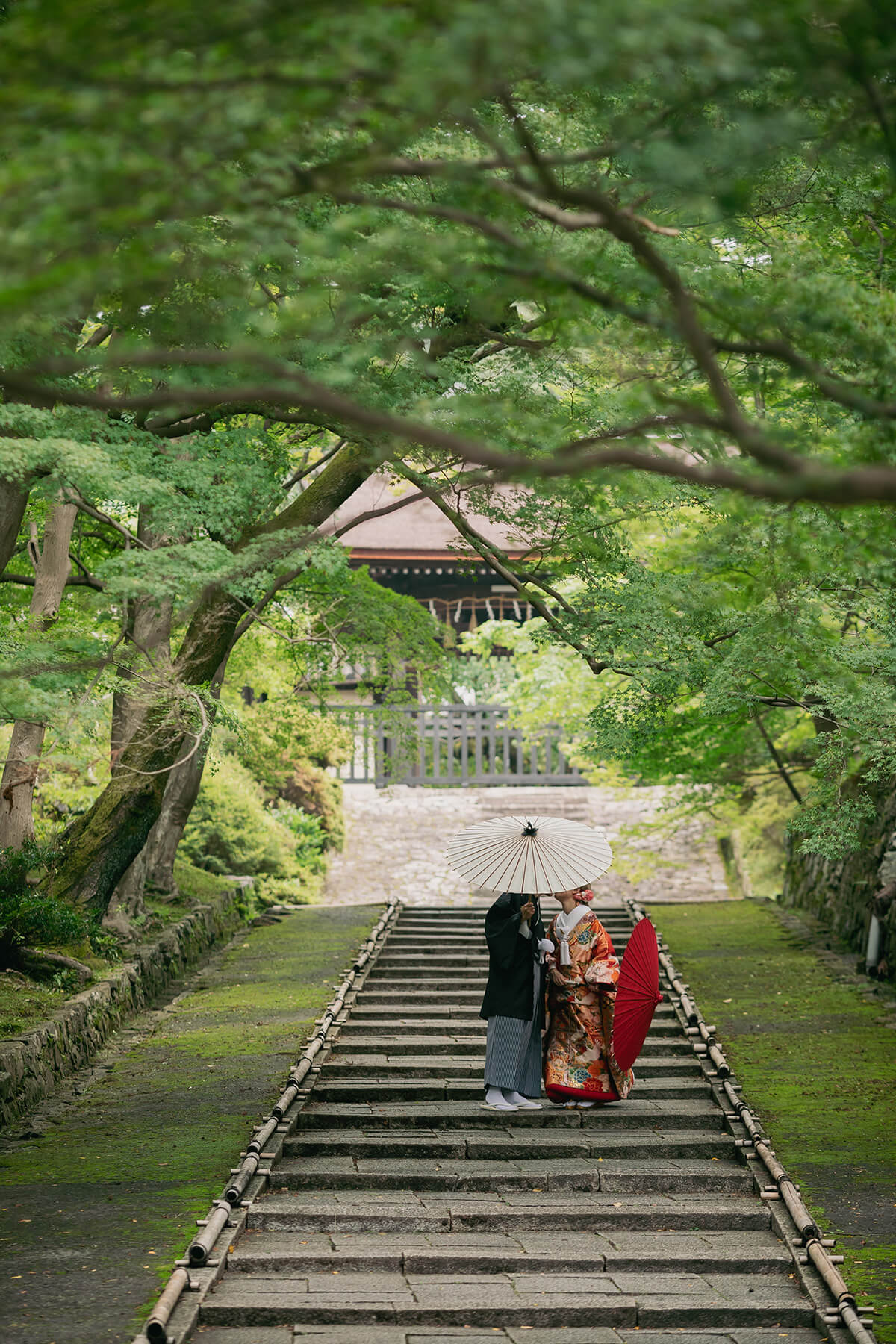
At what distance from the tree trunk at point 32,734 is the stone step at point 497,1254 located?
6.99m

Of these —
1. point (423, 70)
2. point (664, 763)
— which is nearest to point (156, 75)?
point (423, 70)

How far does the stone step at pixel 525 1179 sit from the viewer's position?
293 inches

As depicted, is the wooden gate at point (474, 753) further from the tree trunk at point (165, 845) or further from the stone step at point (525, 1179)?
the stone step at point (525, 1179)

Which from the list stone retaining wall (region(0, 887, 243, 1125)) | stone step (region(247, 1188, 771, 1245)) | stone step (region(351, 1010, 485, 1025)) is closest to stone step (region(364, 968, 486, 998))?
stone step (region(351, 1010, 485, 1025))

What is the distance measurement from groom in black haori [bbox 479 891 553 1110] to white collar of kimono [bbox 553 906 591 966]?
0.31ft

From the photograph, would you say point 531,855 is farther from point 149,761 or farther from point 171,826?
point 171,826

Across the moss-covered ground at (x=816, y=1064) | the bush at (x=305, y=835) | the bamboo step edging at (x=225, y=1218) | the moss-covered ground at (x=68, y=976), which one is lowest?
the moss-covered ground at (x=816, y=1064)

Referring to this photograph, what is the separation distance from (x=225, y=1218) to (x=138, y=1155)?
1.95 meters

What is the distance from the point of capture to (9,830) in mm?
12602

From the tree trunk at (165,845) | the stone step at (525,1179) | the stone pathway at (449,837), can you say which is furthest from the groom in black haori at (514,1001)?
the stone pathway at (449,837)

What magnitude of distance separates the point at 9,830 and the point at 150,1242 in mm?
6952

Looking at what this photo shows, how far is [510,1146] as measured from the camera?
8.08 meters

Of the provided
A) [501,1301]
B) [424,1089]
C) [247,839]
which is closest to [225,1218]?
[501,1301]

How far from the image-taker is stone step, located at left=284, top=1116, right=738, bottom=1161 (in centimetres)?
805
